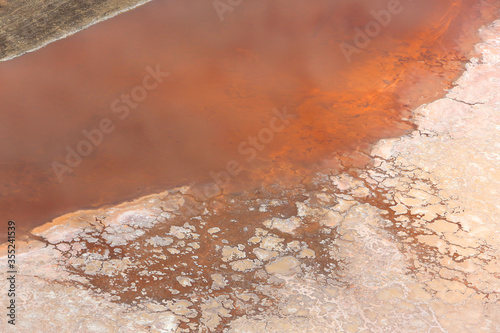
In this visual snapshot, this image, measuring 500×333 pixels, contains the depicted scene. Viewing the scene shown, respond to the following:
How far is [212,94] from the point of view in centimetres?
512

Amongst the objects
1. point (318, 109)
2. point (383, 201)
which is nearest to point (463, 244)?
point (383, 201)

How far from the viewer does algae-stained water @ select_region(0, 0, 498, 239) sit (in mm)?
4375

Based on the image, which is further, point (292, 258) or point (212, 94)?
point (212, 94)

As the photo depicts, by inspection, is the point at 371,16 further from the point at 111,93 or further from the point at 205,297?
the point at 205,297

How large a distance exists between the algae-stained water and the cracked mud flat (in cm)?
28

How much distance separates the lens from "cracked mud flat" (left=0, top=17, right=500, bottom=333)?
3.37m

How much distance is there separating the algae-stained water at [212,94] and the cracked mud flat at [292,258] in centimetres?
28

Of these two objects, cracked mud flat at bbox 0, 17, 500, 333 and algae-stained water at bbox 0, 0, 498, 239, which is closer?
cracked mud flat at bbox 0, 17, 500, 333

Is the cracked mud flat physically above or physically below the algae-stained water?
below

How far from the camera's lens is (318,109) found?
16.8ft

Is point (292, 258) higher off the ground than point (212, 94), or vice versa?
point (212, 94)

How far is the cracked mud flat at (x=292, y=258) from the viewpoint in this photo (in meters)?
3.37

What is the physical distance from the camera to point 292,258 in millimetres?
3779

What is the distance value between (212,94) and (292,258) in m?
2.03
